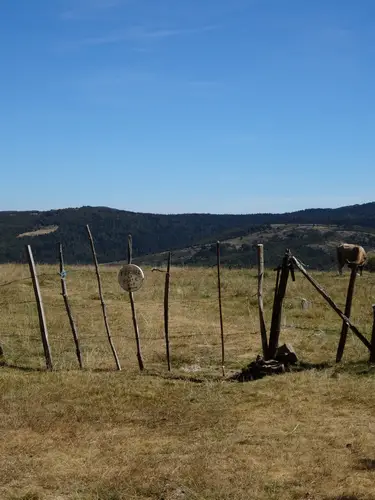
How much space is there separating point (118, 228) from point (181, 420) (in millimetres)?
A: 82896

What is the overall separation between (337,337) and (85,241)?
2739 inches

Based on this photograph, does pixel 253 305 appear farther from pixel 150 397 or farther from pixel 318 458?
pixel 318 458

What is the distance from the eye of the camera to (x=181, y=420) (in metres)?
8.45

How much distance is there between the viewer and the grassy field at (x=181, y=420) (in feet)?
20.2

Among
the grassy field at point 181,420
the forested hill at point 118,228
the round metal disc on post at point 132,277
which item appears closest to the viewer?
the grassy field at point 181,420

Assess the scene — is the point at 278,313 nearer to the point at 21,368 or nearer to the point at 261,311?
the point at 261,311

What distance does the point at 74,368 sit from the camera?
11.5 metres

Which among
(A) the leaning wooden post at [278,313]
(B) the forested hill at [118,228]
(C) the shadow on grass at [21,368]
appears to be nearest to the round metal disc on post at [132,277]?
(C) the shadow on grass at [21,368]

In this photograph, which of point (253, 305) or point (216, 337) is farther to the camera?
point (253, 305)

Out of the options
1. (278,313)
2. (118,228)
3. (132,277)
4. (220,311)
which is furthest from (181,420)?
(118,228)

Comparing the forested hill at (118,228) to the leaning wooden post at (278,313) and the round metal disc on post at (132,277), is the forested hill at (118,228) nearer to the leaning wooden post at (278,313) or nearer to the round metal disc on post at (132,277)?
the round metal disc on post at (132,277)

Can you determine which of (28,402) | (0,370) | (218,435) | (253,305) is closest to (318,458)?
(218,435)

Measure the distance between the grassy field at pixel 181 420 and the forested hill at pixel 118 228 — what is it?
54256 mm

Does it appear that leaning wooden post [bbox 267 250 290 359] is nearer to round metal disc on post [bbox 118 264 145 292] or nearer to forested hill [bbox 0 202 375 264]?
round metal disc on post [bbox 118 264 145 292]
